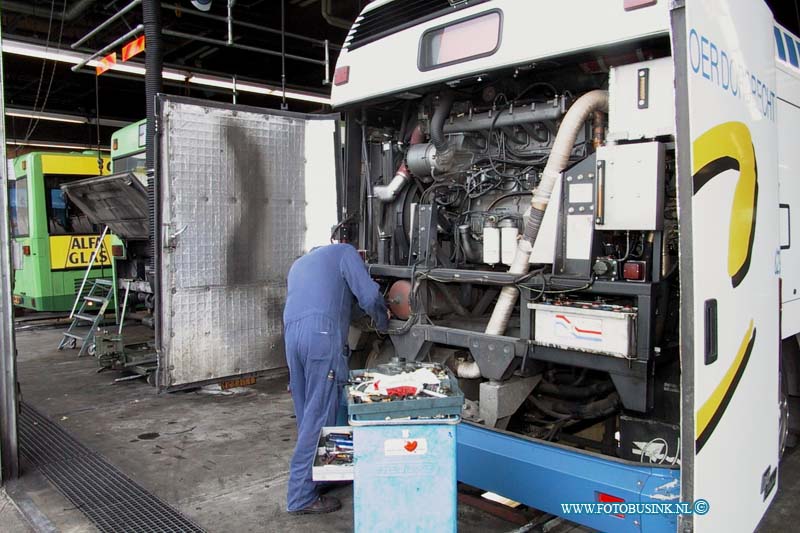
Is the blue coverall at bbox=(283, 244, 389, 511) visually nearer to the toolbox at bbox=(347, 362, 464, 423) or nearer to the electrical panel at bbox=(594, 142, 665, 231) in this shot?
the toolbox at bbox=(347, 362, 464, 423)

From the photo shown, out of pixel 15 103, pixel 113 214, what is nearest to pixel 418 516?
pixel 113 214

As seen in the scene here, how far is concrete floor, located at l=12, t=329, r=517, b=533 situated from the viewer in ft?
11.0

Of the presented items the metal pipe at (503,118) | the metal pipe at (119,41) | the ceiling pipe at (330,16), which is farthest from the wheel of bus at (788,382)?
the metal pipe at (119,41)

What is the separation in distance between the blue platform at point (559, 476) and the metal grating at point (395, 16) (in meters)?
2.20

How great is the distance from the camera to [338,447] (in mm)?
3254

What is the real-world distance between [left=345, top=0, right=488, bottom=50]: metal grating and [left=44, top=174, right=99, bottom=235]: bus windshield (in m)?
7.69

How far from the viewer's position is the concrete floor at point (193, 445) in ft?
11.0

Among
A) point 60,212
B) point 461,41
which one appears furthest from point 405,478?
point 60,212

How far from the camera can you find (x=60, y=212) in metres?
10.1

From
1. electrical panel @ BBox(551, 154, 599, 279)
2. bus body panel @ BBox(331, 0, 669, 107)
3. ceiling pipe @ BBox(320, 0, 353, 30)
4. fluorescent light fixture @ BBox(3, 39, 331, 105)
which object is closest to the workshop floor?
electrical panel @ BBox(551, 154, 599, 279)

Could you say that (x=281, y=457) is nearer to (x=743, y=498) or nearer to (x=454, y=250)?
(x=454, y=250)

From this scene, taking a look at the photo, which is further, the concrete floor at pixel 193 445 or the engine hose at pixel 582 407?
the concrete floor at pixel 193 445

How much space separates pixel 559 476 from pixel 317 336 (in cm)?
138

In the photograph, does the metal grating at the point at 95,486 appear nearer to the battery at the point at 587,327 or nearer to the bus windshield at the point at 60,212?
the battery at the point at 587,327
